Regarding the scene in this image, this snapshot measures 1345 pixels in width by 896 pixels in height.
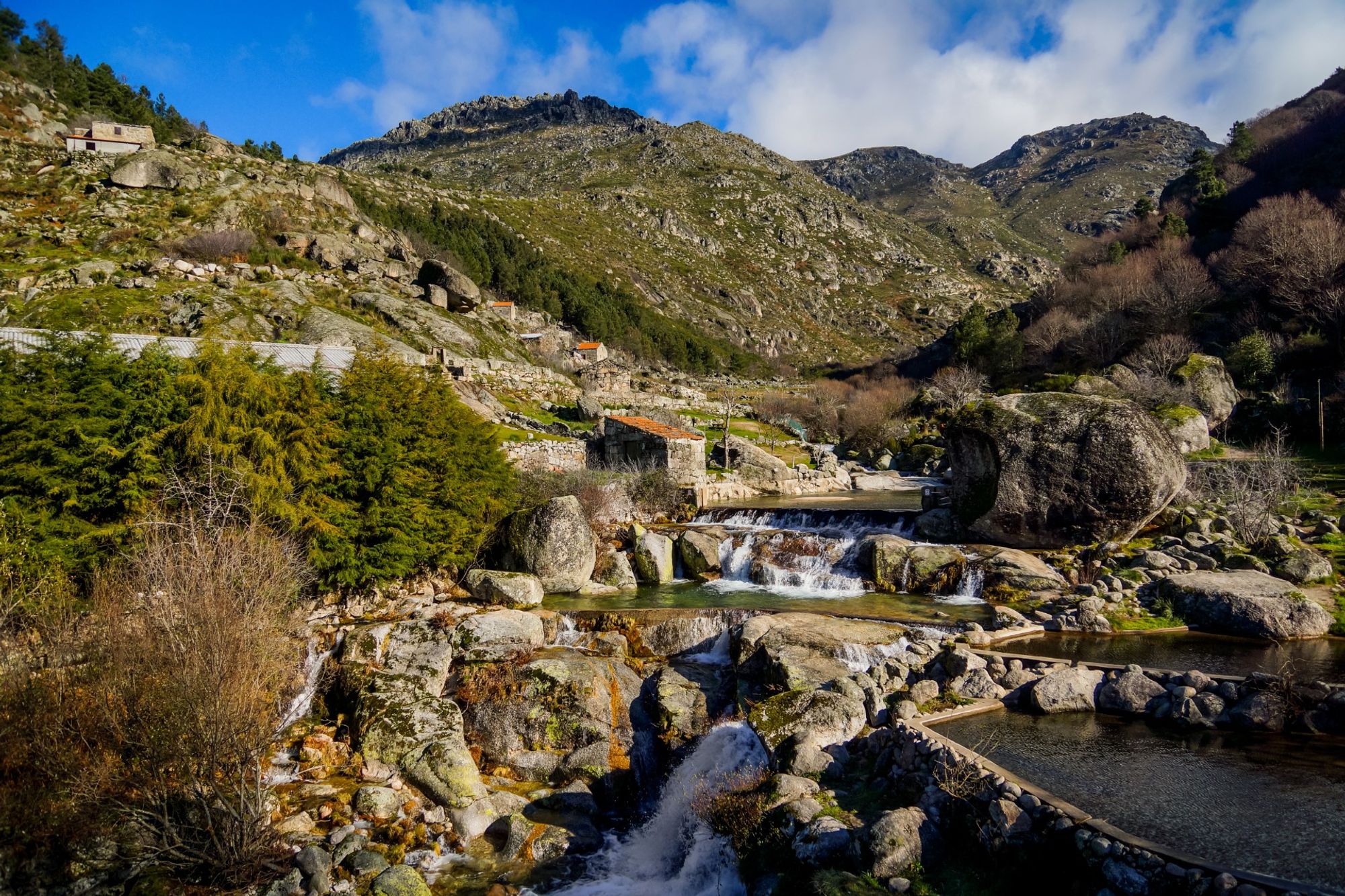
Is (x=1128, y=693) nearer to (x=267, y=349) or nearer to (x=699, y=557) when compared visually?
(x=699, y=557)

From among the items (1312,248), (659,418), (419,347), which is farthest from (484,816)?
(1312,248)

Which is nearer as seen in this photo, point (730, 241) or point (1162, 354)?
point (1162, 354)

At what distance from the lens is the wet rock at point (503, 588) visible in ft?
59.9

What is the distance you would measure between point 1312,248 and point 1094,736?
170 feet

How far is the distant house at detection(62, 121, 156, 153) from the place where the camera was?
6500cm

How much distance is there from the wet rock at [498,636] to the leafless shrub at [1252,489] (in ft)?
67.7

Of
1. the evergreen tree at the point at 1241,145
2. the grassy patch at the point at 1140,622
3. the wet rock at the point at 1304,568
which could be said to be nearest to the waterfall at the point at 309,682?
the grassy patch at the point at 1140,622

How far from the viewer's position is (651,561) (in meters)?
22.5

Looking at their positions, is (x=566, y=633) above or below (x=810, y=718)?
above

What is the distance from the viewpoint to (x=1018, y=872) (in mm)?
6930

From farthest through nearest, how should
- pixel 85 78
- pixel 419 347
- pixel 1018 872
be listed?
pixel 85 78, pixel 419 347, pixel 1018 872

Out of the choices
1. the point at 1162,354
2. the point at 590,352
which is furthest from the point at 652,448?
the point at 590,352

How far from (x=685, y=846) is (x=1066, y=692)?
23.7 ft

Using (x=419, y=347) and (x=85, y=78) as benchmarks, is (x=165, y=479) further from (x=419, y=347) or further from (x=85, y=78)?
(x=85, y=78)
